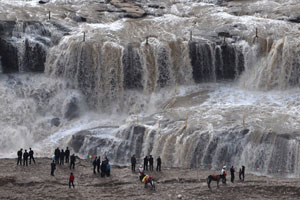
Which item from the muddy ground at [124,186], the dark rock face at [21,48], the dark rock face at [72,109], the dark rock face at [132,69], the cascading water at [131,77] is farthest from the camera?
the dark rock face at [21,48]

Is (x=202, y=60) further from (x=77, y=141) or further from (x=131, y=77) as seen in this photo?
(x=77, y=141)

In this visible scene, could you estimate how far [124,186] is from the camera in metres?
30.6

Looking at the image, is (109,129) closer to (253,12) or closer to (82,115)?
(82,115)

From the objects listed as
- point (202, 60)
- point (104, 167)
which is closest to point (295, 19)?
point (202, 60)

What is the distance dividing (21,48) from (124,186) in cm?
2508

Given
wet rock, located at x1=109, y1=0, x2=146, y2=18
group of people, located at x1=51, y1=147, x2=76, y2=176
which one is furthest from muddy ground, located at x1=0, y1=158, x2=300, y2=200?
wet rock, located at x1=109, y1=0, x2=146, y2=18

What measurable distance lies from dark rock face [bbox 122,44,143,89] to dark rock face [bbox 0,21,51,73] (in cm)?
760

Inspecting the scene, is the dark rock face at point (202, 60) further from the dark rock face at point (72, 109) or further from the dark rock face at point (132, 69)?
the dark rock face at point (72, 109)

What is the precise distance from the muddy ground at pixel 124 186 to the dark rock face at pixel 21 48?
64.8 ft

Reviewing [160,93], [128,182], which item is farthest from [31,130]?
[128,182]

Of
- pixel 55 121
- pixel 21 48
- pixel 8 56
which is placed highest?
pixel 21 48

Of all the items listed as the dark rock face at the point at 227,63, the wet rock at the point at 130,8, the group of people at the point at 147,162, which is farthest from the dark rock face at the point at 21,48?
the group of people at the point at 147,162

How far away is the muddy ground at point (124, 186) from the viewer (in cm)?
2906

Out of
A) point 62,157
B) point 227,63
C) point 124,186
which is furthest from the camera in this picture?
point 227,63
